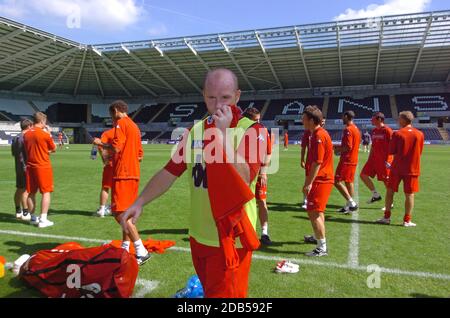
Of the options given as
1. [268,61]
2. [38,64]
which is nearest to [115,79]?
[38,64]

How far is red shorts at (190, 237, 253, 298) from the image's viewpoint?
204 centimetres

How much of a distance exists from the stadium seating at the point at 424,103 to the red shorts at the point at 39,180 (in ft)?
164

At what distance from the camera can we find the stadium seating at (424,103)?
48.1 m

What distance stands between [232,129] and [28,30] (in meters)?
43.2

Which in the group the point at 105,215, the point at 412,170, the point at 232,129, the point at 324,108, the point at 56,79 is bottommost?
the point at 105,215

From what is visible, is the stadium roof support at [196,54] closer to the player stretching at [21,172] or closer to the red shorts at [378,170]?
the red shorts at [378,170]

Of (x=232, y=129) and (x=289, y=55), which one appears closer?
(x=232, y=129)

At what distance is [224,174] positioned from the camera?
190cm

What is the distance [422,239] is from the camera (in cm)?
585

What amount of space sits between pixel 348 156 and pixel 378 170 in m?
1.26

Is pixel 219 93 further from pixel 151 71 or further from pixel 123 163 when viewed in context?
pixel 151 71

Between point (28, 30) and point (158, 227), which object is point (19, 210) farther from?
point (28, 30)

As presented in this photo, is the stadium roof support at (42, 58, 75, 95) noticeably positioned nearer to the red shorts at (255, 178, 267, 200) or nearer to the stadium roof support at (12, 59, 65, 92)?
the stadium roof support at (12, 59, 65, 92)

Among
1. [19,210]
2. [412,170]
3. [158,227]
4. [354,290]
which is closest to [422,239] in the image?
[412,170]
